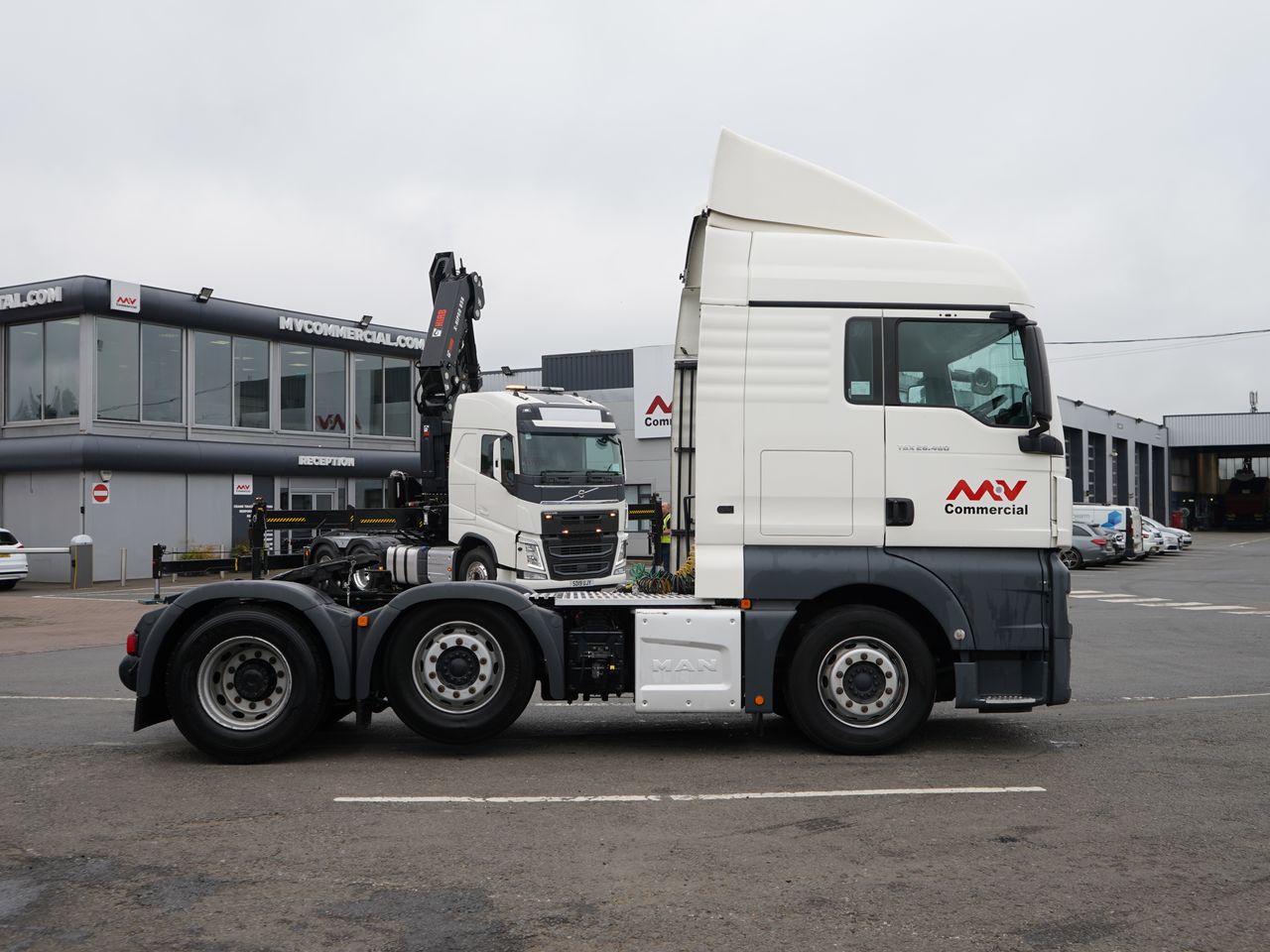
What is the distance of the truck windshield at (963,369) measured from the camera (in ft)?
25.5

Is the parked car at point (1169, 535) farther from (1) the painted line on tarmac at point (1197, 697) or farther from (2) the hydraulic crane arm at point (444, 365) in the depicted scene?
(1) the painted line on tarmac at point (1197, 697)

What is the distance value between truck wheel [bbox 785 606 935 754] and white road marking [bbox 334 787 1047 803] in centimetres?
83

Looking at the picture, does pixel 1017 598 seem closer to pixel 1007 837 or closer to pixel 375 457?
pixel 1007 837

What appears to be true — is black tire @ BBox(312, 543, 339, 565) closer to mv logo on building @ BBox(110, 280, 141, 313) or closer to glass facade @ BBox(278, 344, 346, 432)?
mv logo on building @ BBox(110, 280, 141, 313)

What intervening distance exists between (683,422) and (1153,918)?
4.93 metres

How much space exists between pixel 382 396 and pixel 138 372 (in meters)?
10.0

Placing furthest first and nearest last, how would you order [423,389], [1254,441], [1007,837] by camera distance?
[1254,441] → [423,389] → [1007,837]

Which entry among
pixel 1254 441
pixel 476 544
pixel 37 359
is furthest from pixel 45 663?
pixel 1254 441

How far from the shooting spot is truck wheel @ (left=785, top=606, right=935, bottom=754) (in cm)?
763

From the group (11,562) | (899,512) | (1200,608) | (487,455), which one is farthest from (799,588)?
(11,562)

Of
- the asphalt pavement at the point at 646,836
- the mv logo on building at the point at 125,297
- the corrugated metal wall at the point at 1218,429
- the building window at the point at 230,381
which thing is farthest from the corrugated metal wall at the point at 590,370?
the corrugated metal wall at the point at 1218,429

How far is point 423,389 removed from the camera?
65.8 ft

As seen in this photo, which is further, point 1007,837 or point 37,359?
point 37,359

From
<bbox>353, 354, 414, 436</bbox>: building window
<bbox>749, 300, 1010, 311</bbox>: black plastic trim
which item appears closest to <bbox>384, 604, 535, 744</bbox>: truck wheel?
<bbox>749, 300, 1010, 311</bbox>: black plastic trim
